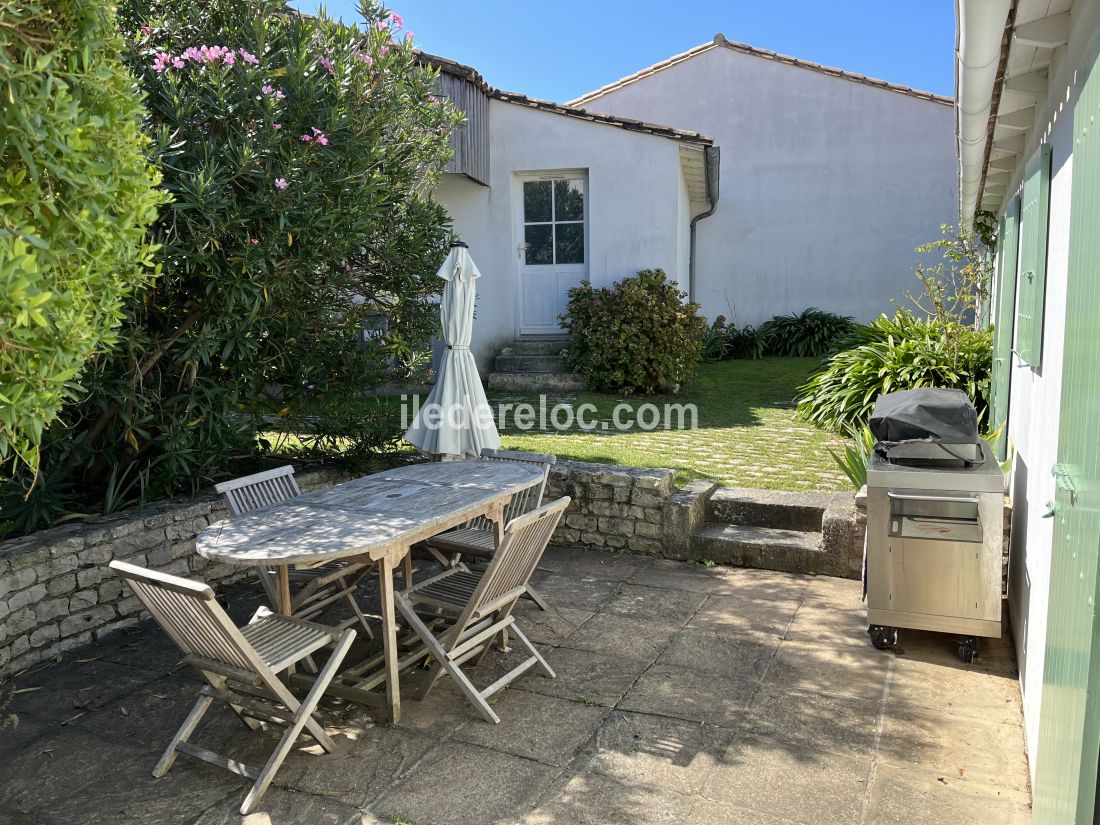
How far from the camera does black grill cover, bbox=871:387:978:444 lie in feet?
14.4

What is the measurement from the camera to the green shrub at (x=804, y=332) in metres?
15.9

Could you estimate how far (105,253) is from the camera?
226cm

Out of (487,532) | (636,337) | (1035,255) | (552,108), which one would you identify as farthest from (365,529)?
(552,108)

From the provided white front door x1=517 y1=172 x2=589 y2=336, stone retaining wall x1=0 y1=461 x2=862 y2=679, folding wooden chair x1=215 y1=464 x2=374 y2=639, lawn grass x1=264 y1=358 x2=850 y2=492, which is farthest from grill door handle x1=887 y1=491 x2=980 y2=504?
white front door x1=517 y1=172 x2=589 y2=336

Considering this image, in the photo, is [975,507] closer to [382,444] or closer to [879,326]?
[382,444]

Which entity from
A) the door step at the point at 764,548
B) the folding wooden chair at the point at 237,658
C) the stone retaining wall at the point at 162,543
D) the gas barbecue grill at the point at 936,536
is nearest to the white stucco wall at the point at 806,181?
the stone retaining wall at the point at 162,543

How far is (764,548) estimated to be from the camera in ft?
18.9

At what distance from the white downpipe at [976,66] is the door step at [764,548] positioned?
287cm

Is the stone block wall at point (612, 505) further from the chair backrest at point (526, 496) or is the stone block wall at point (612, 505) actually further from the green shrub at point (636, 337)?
the green shrub at point (636, 337)

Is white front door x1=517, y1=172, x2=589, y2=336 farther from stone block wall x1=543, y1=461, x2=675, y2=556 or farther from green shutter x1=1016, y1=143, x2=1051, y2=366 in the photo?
green shutter x1=1016, y1=143, x2=1051, y2=366

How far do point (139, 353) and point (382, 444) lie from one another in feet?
7.07

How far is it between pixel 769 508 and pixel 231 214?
431 cm

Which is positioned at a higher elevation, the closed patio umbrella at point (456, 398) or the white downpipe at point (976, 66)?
the white downpipe at point (976, 66)

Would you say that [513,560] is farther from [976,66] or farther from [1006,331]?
[1006,331]
